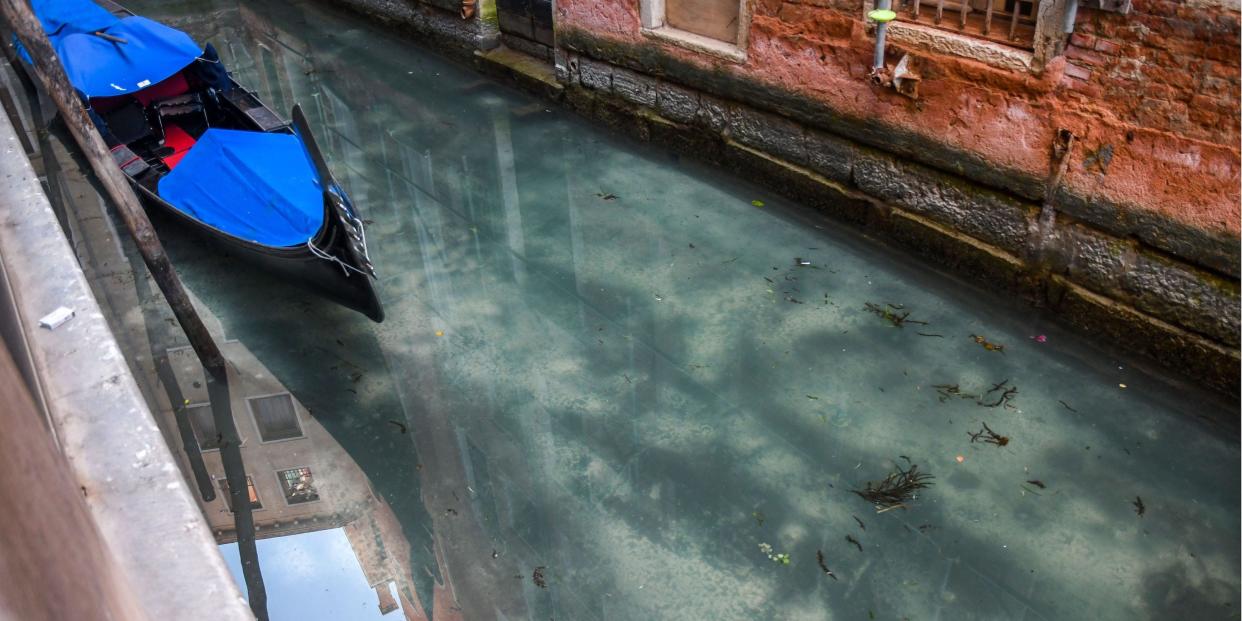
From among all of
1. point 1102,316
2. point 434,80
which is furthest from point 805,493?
point 434,80

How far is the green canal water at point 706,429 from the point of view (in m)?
3.17

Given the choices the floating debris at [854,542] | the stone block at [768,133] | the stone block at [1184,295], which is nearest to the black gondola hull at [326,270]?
the floating debris at [854,542]

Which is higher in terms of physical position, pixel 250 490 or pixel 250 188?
pixel 250 188

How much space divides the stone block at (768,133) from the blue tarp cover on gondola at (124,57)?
11.5 ft

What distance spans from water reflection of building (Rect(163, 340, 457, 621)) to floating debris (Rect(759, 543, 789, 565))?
1.10 metres

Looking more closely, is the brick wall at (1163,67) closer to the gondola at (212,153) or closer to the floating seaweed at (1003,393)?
the floating seaweed at (1003,393)

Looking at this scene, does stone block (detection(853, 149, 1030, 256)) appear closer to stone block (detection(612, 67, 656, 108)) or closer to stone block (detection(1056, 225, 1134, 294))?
stone block (detection(1056, 225, 1134, 294))

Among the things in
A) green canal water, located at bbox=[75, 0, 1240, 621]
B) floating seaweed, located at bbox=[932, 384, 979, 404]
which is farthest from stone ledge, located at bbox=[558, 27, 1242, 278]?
floating seaweed, located at bbox=[932, 384, 979, 404]

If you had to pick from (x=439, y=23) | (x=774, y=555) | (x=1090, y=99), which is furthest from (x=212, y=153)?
(x=1090, y=99)

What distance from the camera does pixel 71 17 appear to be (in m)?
6.38

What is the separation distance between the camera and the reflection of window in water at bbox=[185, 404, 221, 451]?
392 cm

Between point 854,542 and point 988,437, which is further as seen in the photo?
point 988,437

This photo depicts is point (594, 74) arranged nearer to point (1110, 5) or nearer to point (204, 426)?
point (1110, 5)

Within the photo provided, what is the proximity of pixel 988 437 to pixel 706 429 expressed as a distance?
112cm
